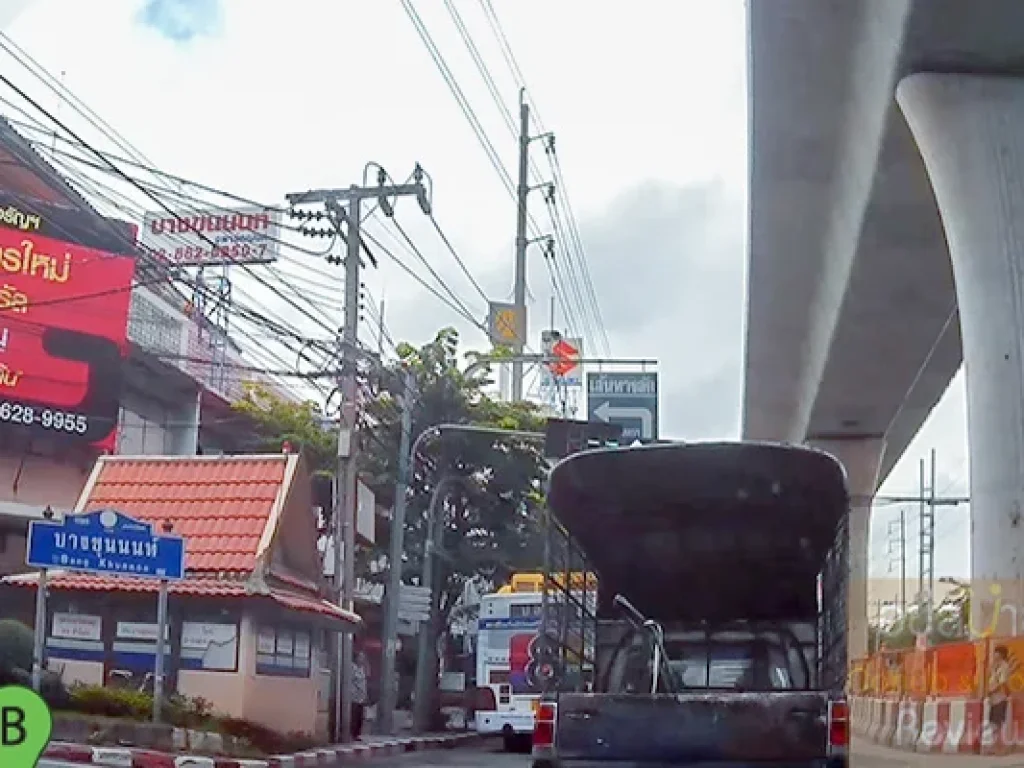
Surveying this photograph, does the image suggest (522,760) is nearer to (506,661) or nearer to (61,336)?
(506,661)

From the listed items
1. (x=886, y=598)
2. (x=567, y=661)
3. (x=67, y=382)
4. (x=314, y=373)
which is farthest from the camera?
(x=886, y=598)

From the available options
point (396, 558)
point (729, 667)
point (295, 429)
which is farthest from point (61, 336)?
point (729, 667)

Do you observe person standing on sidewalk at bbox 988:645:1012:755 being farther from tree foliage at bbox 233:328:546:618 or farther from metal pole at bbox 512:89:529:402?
metal pole at bbox 512:89:529:402

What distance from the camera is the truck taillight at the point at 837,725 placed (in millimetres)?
7328

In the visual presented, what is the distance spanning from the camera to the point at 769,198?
15.5 m

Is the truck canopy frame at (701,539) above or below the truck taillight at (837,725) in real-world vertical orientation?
above

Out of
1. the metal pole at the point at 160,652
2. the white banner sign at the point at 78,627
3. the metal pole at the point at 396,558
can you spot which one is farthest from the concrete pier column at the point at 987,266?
the metal pole at the point at 396,558

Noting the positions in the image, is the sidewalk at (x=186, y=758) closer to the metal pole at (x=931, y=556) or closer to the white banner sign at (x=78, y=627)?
the white banner sign at (x=78, y=627)

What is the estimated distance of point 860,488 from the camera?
2833 centimetres

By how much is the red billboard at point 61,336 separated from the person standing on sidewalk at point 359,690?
6596 mm

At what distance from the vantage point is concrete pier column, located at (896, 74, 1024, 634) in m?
11.0

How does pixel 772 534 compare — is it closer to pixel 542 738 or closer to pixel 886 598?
pixel 542 738

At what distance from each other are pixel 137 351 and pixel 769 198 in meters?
18.3

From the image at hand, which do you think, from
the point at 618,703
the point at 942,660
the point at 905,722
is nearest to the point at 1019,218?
the point at 618,703
